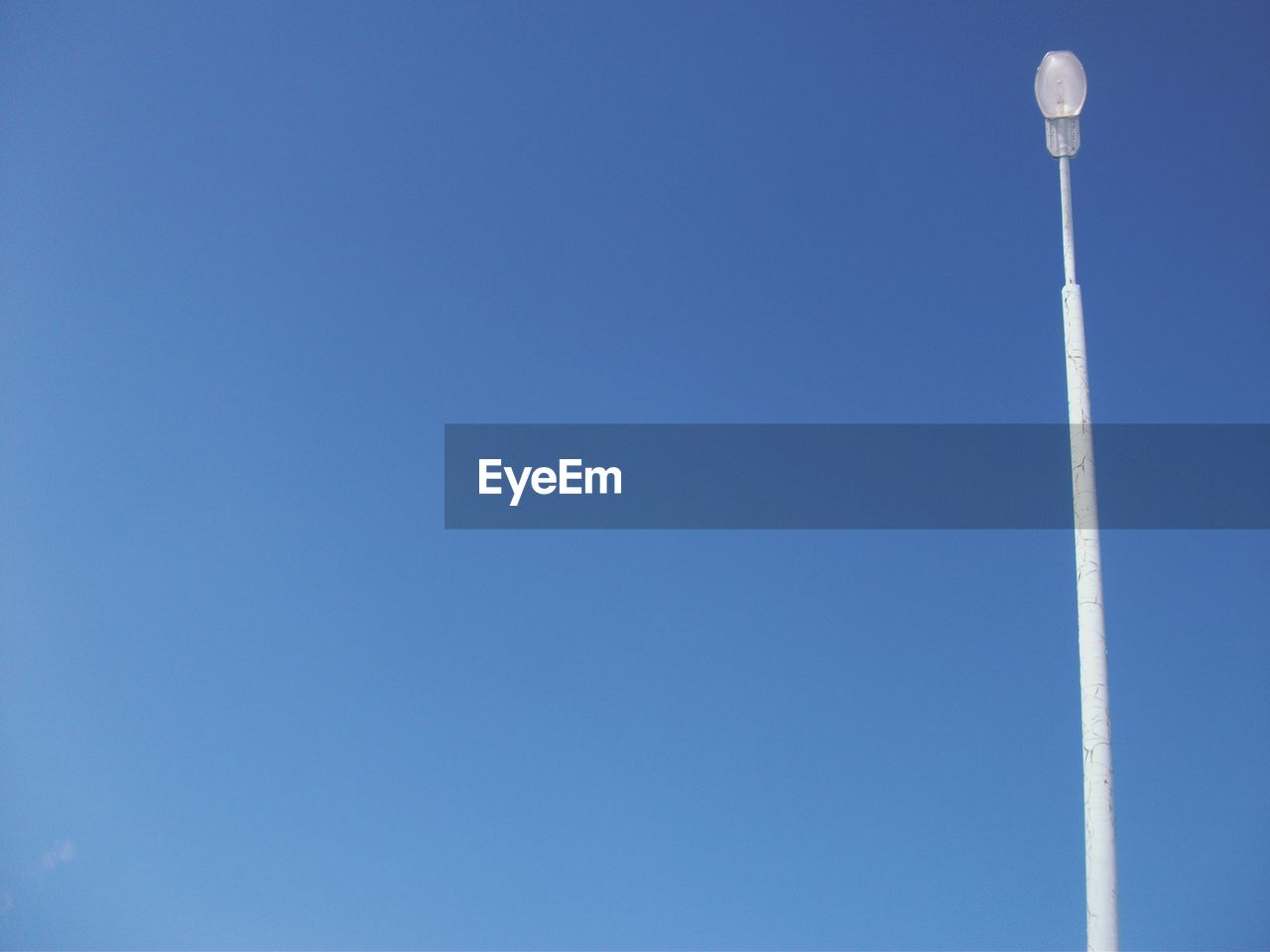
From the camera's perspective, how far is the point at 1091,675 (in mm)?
4242

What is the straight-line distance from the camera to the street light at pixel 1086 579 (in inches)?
162

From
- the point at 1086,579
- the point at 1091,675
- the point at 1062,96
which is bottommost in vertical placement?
the point at 1091,675

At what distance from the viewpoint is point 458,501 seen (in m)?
7.62

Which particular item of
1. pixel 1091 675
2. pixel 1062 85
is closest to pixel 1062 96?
pixel 1062 85

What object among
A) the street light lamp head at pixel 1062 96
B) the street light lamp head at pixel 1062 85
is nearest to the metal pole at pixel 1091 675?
the street light lamp head at pixel 1062 96

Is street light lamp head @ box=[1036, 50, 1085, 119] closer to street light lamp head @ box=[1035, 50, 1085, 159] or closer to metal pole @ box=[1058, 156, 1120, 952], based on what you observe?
street light lamp head @ box=[1035, 50, 1085, 159]

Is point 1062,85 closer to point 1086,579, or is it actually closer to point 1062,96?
point 1062,96

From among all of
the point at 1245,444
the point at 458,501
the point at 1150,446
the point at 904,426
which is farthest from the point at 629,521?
the point at 1245,444

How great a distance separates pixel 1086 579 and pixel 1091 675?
0.39 meters

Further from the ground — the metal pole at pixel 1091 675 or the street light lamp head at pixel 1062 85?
the street light lamp head at pixel 1062 85

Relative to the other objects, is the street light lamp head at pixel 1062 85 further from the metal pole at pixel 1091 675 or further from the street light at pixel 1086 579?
the metal pole at pixel 1091 675

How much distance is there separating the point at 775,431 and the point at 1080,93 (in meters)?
3.62

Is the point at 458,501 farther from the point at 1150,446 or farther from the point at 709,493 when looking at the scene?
the point at 1150,446

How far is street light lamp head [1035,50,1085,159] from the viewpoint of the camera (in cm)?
444
